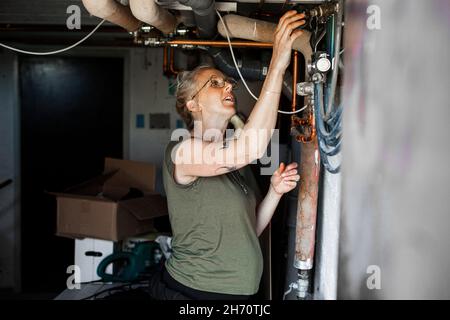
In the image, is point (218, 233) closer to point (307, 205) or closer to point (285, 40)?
point (307, 205)

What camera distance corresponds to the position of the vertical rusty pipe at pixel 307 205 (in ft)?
5.83

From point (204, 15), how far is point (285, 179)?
2.02 ft

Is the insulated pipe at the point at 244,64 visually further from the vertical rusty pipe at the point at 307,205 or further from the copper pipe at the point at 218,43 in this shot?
the vertical rusty pipe at the point at 307,205

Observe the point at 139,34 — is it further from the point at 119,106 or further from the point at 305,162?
the point at 119,106

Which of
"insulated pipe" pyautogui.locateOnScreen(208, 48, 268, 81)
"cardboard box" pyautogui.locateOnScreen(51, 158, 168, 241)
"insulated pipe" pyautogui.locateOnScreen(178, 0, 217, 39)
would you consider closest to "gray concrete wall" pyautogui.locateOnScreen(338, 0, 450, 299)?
"insulated pipe" pyautogui.locateOnScreen(178, 0, 217, 39)

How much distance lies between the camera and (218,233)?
1.58 m

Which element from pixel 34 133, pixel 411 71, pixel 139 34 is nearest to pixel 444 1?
pixel 411 71

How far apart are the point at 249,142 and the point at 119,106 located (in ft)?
9.23

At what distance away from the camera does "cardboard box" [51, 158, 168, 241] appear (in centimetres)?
274

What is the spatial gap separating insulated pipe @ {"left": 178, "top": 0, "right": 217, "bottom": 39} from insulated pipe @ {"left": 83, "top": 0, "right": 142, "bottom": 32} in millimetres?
219

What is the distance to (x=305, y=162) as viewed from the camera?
1816 mm

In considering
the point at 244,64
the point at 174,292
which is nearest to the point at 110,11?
the point at 174,292

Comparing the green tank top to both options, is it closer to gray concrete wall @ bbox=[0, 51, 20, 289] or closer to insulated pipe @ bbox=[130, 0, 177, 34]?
insulated pipe @ bbox=[130, 0, 177, 34]
